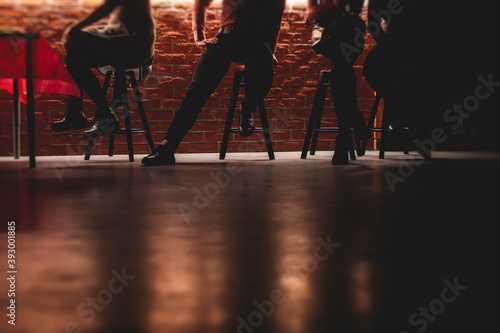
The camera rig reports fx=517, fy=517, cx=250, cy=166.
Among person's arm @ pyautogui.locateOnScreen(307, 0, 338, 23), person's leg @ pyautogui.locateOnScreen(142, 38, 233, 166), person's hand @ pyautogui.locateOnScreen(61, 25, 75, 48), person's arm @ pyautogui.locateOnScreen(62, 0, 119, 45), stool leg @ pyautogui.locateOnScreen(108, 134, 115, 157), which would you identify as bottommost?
stool leg @ pyautogui.locateOnScreen(108, 134, 115, 157)

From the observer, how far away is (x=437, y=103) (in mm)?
3381

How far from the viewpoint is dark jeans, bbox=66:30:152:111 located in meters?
2.78

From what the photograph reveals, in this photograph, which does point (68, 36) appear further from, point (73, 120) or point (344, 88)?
point (344, 88)

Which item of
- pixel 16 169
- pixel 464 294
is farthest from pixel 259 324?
pixel 16 169

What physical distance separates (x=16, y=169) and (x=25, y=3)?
6.08ft

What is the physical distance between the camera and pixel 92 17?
272 centimetres

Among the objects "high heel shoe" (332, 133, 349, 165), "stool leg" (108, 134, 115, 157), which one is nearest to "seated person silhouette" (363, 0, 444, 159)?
"high heel shoe" (332, 133, 349, 165)

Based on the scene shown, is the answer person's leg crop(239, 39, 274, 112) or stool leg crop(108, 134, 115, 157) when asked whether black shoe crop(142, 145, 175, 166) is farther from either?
stool leg crop(108, 134, 115, 157)

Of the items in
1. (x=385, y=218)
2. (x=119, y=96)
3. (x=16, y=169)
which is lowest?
(x=16, y=169)

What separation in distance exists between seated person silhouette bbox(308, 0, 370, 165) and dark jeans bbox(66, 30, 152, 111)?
39.9 inches

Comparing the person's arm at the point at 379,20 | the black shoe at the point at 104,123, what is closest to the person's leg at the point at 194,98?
the black shoe at the point at 104,123

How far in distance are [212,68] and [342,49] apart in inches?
28.5

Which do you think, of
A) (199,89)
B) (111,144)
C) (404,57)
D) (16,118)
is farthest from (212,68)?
(16,118)

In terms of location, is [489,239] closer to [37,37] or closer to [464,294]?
[464,294]
